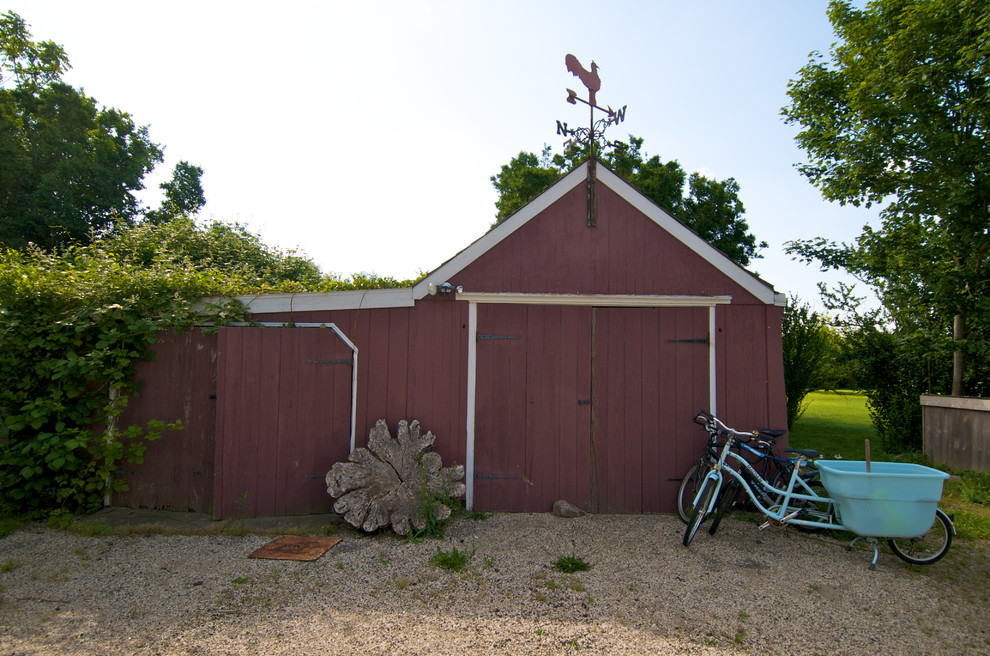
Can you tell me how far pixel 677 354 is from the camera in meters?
5.68

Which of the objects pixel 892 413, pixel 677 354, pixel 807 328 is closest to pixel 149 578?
pixel 677 354

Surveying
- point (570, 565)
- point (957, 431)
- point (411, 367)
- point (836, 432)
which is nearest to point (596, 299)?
point (411, 367)

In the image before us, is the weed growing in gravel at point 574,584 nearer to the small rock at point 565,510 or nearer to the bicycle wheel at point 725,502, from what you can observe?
the small rock at point 565,510

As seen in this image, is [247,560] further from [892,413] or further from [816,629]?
[892,413]

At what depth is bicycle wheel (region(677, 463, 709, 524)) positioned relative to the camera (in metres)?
5.09

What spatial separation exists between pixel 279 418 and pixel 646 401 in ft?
12.2

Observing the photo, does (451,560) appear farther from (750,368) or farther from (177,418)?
(750,368)

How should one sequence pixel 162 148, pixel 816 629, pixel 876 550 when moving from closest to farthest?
1. pixel 816 629
2. pixel 876 550
3. pixel 162 148

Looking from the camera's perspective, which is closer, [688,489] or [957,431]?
[688,489]

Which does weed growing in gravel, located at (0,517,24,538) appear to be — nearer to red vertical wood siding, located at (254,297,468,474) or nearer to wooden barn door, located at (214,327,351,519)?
wooden barn door, located at (214,327,351,519)

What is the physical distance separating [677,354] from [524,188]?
48.8 feet

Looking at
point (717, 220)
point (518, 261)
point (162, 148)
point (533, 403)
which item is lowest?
point (533, 403)

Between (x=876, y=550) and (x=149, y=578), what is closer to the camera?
(x=149, y=578)

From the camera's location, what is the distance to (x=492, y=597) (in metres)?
3.65
